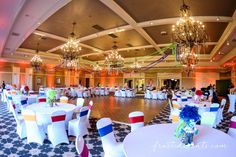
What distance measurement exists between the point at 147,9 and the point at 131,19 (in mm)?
1023

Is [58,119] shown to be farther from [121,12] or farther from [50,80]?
[50,80]

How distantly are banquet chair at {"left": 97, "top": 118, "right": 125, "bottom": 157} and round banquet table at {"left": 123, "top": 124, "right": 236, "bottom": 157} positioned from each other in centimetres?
47

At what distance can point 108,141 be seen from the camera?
2.53m

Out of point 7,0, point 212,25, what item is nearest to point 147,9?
point 212,25

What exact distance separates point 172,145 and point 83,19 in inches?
282

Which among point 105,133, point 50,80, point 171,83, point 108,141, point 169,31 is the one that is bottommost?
point 108,141

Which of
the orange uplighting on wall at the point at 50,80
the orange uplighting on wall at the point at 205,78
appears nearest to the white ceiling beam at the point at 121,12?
the orange uplighting on wall at the point at 205,78

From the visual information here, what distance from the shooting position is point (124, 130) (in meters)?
5.18

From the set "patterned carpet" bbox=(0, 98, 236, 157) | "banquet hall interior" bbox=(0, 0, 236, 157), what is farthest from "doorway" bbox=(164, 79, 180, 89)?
"patterned carpet" bbox=(0, 98, 236, 157)

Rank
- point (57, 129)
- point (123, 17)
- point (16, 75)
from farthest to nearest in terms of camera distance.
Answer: point (16, 75)
point (123, 17)
point (57, 129)

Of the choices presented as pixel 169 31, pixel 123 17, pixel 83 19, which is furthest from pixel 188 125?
pixel 169 31

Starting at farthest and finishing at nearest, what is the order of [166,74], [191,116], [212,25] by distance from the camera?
1. [166,74]
2. [212,25]
3. [191,116]

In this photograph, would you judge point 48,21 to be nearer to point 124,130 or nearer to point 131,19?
point 131,19

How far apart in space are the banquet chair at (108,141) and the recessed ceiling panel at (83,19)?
5052mm
